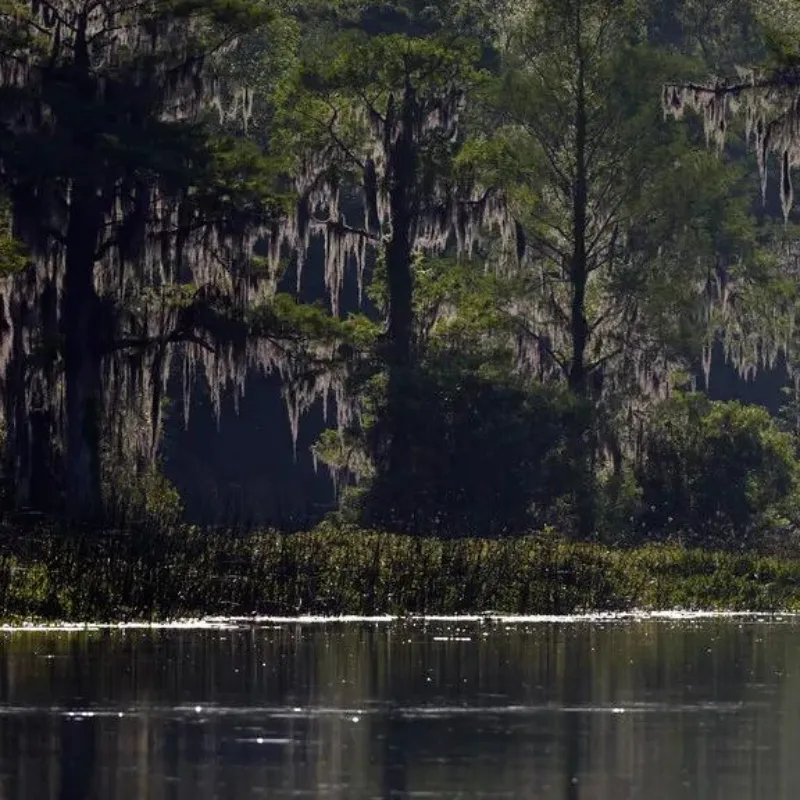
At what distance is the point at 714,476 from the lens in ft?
201

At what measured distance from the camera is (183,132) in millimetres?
50844

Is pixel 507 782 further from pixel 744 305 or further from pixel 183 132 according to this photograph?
pixel 744 305

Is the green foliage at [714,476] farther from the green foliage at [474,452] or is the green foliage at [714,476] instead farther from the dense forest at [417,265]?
the green foliage at [474,452]

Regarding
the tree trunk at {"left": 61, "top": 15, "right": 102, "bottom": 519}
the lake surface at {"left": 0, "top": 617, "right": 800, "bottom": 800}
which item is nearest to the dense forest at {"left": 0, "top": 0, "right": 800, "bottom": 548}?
the tree trunk at {"left": 61, "top": 15, "right": 102, "bottom": 519}

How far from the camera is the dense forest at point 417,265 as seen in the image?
50438 millimetres

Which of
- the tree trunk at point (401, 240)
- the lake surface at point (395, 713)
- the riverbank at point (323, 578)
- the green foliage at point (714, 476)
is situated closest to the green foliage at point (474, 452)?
the tree trunk at point (401, 240)

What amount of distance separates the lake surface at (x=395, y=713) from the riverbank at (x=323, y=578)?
4.91 ft

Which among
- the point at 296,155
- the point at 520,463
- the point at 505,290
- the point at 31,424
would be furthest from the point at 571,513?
the point at 31,424

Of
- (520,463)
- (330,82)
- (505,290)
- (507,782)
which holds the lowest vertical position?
(507,782)

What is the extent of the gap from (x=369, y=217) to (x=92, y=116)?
1255 centimetres

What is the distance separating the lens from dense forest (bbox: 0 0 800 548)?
50438 mm

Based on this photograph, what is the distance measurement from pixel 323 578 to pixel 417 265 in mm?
25594

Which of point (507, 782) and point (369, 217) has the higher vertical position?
point (369, 217)

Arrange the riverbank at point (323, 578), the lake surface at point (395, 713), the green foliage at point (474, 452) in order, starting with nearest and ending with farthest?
the lake surface at point (395, 713) → the riverbank at point (323, 578) → the green foliage at point (474, 452)
